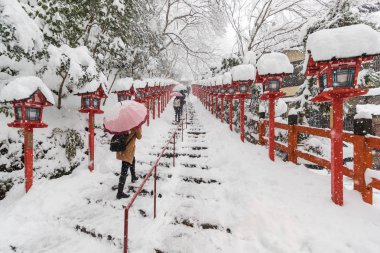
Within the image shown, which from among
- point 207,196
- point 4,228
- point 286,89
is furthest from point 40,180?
point 286,89

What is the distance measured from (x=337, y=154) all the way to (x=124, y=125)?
12.4 ft

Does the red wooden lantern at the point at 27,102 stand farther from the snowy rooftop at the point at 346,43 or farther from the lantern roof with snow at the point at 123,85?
the snowy rooftop at the point at 346,43

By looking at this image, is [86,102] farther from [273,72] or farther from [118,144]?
[273,72]

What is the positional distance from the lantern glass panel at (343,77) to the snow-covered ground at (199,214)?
1989mm

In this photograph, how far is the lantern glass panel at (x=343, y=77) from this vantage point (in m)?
3.93

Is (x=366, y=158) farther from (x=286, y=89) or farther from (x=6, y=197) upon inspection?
(x=286, y=89)

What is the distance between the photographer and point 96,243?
414 cm

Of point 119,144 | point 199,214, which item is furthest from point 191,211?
point 119,144

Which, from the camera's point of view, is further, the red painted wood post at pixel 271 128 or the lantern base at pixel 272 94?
the red painted wood post at pixel 271 128

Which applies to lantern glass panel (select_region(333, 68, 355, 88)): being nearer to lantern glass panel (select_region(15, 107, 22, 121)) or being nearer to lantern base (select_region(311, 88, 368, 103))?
lantern base (select_region(311, 88, 368, 103))

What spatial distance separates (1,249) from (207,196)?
373 cm

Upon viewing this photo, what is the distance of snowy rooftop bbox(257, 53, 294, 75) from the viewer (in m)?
6.59

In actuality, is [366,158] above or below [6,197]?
above

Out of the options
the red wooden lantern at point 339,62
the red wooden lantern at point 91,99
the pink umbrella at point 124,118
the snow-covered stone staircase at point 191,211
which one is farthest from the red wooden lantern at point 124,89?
the red wooden lantern at point 339,62
